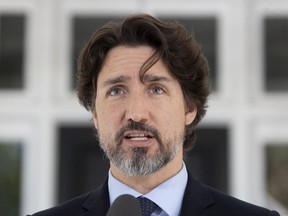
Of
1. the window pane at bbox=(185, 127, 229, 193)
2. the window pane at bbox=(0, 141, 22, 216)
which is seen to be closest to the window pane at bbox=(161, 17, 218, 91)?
the window pane at bbox=(185, 127, 229, 193)

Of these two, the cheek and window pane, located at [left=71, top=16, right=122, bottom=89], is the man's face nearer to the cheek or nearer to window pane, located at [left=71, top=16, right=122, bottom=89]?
the cheek

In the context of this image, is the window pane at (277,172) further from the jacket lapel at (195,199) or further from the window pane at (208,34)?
the jacket lapel at (195,199)

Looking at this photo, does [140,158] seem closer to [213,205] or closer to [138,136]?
[138,136]

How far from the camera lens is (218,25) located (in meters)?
6.78

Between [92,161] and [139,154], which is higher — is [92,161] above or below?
below

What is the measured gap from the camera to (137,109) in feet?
6.84

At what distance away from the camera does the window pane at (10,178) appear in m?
6.68

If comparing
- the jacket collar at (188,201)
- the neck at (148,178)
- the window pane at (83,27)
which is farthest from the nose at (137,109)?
the window pane at (83,27)

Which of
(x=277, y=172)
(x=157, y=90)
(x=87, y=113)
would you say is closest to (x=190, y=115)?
(x=157, y=90)

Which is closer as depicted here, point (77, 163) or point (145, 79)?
point (145, 79)

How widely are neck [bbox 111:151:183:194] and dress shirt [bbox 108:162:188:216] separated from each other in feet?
0.04

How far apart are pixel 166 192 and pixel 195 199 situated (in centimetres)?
9

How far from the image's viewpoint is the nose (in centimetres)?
207

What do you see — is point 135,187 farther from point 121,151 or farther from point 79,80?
point 79,80
